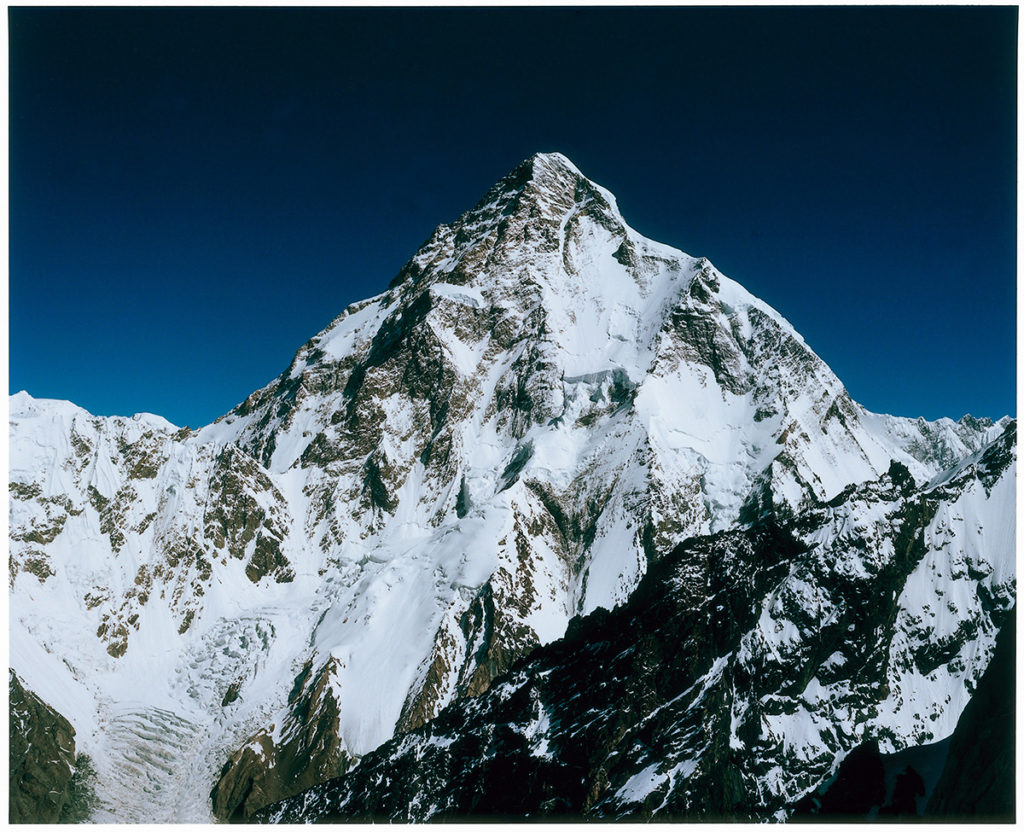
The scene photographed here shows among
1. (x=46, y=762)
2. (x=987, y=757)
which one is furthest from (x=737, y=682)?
(x=46, y=762)

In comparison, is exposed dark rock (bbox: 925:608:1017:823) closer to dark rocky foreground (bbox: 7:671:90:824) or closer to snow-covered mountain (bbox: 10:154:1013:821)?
snow-covered mountain (bbox: 10:154:1013:821)

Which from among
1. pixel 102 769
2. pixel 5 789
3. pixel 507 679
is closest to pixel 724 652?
pixel 507 679

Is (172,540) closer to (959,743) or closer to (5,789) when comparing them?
(5,789)

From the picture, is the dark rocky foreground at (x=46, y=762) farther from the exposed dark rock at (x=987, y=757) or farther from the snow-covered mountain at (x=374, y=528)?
the exposed dark rock at (x=987, y=757)

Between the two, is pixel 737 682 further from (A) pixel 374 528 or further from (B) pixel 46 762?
(A) pixel 374 528

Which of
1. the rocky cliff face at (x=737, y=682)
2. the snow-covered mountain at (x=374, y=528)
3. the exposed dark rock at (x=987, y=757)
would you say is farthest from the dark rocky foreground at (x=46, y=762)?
the exposed dark rock at (x=987, y=757)

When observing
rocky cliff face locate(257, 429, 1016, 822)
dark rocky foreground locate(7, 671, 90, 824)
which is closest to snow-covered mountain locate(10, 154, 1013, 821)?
dark rocky foreground locate(7, 671, 90, 824)
